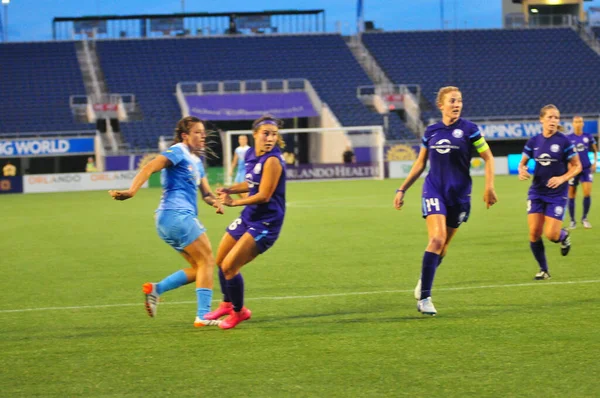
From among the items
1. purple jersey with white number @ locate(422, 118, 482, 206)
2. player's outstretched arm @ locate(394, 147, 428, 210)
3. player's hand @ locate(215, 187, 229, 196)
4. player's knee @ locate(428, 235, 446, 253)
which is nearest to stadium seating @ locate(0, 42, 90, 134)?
player's outstretched arm @ locate(394, 147, 428, 210)

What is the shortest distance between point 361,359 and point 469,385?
1.05m

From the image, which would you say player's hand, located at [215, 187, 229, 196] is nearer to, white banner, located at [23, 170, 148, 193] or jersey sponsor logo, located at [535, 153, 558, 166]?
jersey sponsor logo, located at [535, 153, 558, 166]

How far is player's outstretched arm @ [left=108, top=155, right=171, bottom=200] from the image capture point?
770cm

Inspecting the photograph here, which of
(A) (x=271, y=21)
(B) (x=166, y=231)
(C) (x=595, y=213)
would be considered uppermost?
(A) (x=271, y=21)

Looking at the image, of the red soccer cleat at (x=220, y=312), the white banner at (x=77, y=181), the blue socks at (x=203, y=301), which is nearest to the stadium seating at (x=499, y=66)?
the white banner at (x=77, y=181)

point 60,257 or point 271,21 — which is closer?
point 60,257

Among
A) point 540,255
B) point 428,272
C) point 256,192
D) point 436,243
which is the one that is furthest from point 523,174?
point 256,192

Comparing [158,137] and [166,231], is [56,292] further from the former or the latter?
[158,137]

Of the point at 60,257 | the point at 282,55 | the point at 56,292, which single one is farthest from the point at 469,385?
the point at 282,55

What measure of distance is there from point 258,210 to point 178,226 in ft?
2.26

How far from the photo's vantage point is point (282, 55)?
55.9 m

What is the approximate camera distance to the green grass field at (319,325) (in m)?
6.11

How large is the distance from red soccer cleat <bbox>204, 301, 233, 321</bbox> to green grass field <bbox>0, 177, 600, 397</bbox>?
207mm

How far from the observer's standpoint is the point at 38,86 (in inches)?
Answer: 2030
